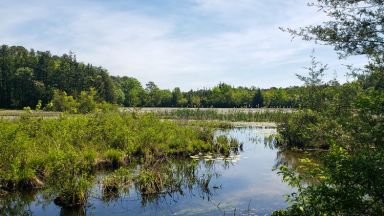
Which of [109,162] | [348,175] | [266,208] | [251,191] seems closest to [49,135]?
[109,162]

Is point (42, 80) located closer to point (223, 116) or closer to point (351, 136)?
point (223, 116)

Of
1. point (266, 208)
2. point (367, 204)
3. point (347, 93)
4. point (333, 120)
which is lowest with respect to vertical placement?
point (266, 208)

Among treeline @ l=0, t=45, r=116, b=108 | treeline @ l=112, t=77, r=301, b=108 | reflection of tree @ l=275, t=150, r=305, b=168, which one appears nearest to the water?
reflection of tree @ l=275, t=150, r=305, b=168

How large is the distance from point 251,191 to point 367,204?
332 inches

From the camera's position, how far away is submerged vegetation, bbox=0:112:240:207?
11.5m

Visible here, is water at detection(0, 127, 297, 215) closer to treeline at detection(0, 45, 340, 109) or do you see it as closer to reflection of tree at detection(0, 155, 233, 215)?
reflection of tree at detection(0, 155, 233, 215)

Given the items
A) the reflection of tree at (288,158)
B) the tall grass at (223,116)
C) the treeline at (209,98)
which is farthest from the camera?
the treeline at (209,98)

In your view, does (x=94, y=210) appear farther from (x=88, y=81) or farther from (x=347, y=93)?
(x=88, y=81)

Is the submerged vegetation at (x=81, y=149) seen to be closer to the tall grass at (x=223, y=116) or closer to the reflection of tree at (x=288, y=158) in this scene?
the reflection of tree at (x=288, y=158)

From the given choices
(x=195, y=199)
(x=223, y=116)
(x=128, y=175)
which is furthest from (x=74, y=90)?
(x=195, y=199)

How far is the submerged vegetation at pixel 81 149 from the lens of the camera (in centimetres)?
1145

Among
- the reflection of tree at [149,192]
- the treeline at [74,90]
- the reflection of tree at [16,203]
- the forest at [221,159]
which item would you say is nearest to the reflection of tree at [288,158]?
the forest at [221,159]

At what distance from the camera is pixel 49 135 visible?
663 inches

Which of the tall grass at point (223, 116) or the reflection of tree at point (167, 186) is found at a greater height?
the tall grass at point (223, 116)
